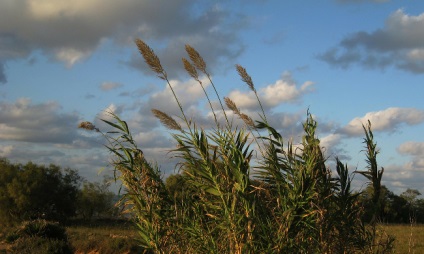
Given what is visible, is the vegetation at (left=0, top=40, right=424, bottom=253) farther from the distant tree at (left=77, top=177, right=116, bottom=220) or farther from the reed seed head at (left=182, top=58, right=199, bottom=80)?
the distant tree at (left=77, top=177, right=116, bottom=220)

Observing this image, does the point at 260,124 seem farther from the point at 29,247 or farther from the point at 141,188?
the point at 29,247

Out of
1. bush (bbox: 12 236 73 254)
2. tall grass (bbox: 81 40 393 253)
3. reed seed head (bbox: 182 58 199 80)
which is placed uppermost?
reed seed head (bbox: 182 58 199 80)

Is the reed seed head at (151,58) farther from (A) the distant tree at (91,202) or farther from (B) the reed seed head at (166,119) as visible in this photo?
(A) the distant tree at (91,202)

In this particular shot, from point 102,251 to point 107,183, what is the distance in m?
17.7

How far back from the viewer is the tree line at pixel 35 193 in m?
42.8

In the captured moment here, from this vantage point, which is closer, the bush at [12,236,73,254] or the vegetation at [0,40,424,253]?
the vegetation at [0,40,424,253]

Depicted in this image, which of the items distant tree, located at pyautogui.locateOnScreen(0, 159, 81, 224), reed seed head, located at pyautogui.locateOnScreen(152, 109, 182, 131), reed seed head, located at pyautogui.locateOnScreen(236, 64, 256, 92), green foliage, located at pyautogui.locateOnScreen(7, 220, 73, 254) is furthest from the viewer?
distant tree, located at pyautogui.locateOnScreen(0, 159, 81, 224)

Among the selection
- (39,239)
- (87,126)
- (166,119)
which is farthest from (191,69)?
(39,239)

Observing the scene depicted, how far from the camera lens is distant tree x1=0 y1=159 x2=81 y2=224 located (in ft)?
140

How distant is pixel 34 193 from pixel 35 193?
9cm

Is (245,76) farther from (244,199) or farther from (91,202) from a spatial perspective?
(91,202)

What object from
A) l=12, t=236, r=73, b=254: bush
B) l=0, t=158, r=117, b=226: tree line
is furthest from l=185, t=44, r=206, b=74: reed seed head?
l=0, t=158, r=117, b=226: tree line

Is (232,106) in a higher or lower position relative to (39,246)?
higher

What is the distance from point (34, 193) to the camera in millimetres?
43312
